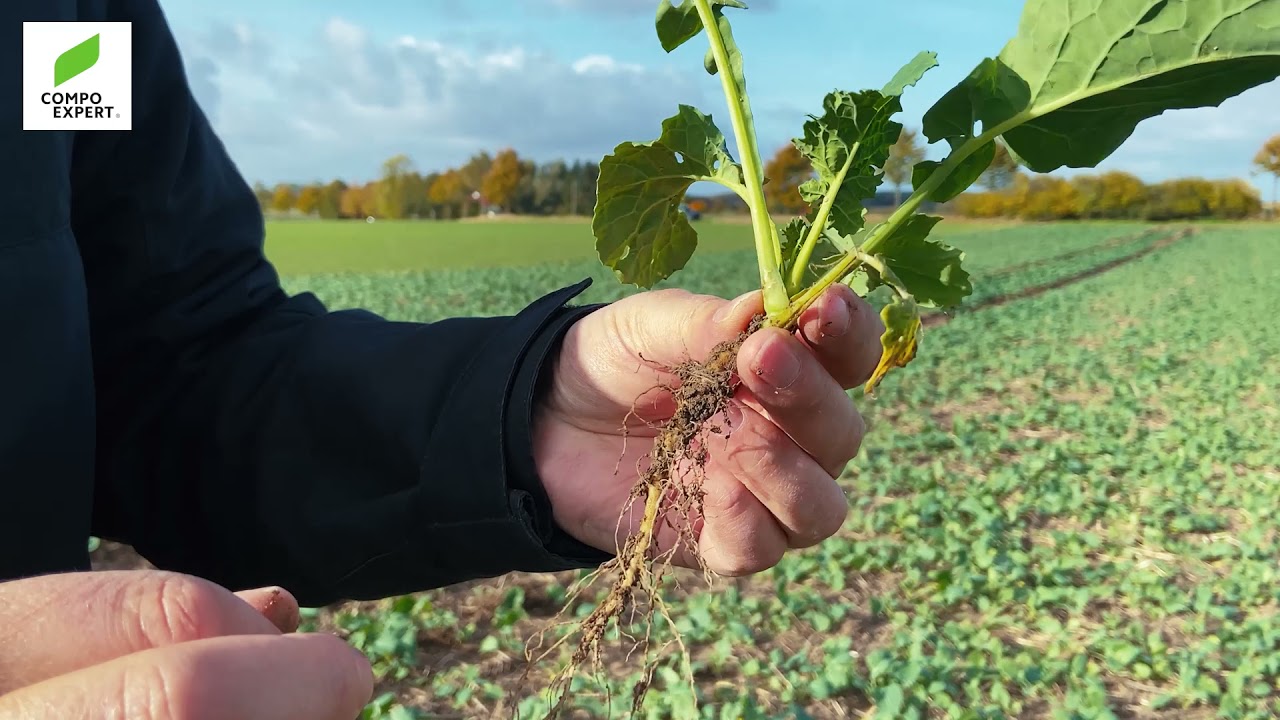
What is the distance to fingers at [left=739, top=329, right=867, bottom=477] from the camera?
4.59ft

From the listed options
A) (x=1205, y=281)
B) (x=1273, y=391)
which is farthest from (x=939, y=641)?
(x=1205, y=281)

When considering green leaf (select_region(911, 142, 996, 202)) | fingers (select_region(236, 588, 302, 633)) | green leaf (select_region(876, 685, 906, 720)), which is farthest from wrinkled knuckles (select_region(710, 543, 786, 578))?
green leaf (select_region(876, 685, 906, 720))

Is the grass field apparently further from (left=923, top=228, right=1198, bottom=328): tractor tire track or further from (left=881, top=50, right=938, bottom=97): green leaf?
(left=881, top=50, right=938, bottom=97): green leaf

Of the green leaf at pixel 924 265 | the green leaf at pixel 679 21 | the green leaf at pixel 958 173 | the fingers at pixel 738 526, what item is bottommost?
the fingers at pixel 738 526

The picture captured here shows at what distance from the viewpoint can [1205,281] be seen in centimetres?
2208

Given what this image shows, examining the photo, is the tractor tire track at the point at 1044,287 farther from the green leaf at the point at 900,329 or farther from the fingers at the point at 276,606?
the fingers at the point at 276,606

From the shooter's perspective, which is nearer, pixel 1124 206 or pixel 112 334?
pixel 112 334

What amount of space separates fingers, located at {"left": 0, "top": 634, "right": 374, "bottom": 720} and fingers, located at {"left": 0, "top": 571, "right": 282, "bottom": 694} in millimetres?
43

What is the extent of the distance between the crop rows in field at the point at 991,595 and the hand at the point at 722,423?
1.57 m

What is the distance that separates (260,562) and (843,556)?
11.3ft

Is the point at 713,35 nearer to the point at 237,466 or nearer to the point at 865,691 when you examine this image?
the point at 237,466

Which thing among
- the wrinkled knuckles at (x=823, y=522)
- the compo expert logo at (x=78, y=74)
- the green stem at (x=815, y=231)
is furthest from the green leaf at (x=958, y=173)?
the compo expert logo at (x=78, y=74)

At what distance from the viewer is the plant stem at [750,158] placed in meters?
1.55

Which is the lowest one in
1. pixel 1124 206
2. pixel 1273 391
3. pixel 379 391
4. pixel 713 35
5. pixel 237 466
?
pixel 1273 391
